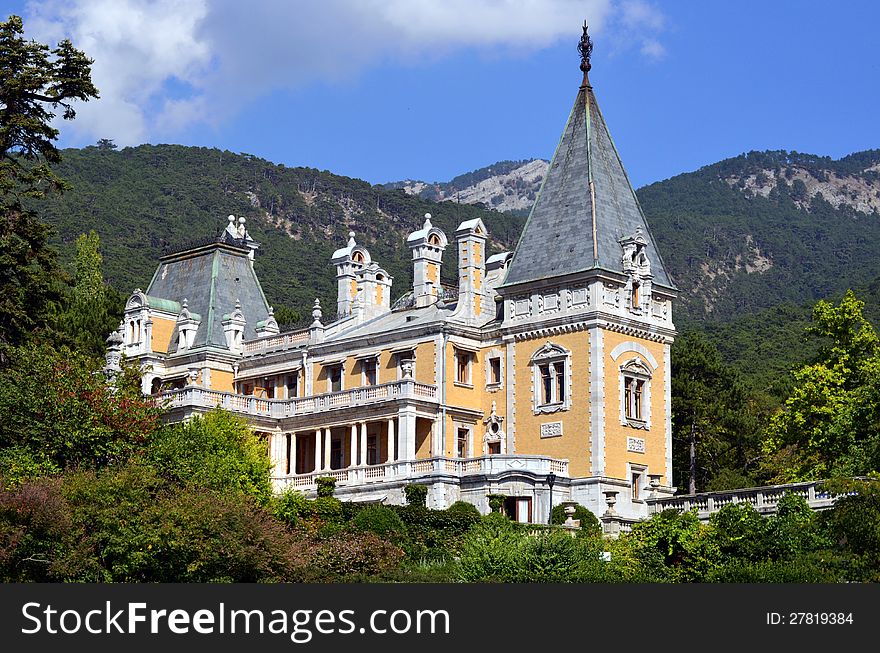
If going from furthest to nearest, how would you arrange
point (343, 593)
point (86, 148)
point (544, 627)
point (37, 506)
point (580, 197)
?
A: 1. point (86, 148)
2. point (580, 197)
3. point (37, 506)
4. point (343, 593)
5. point (544, 627)

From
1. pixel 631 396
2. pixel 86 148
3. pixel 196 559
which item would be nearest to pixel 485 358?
pixel 631 396

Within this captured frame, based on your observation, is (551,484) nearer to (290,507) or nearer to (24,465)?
(290,507)

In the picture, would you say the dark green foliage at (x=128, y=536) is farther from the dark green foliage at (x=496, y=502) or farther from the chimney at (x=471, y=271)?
the chimney at (x=471, y=271)

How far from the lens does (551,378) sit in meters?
64.1

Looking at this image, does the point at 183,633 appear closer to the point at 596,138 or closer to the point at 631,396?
the point at 631,396

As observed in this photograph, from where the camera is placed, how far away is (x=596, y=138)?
67.5 metres

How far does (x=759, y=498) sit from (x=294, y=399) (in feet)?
81.3

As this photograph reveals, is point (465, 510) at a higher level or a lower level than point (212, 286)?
lower

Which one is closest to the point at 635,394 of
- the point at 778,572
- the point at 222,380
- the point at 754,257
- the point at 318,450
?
the point at 318,450

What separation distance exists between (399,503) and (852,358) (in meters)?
18.7

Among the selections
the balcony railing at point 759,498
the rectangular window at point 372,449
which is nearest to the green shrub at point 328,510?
the rectangular window at point 372,449

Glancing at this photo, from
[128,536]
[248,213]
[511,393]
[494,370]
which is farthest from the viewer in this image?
[248,213]

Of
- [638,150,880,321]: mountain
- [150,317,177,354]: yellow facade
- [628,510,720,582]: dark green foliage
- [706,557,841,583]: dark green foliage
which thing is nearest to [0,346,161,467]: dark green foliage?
[628,510,720,582]: dark green foliage

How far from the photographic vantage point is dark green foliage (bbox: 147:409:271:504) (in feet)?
169
